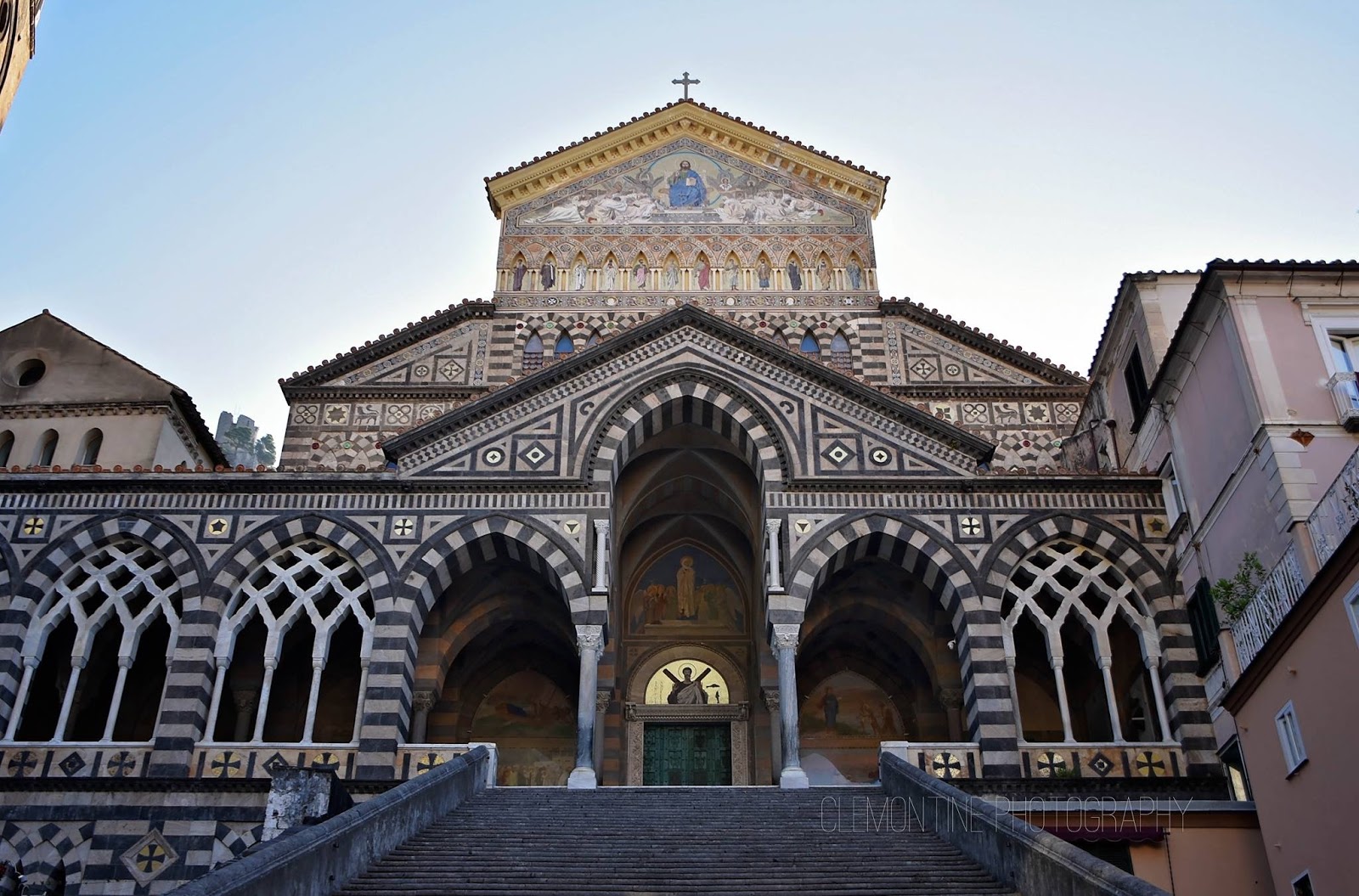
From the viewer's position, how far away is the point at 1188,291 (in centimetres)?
2391

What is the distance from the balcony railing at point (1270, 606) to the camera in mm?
17531

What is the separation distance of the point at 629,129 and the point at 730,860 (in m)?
23.7

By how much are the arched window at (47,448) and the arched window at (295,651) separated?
7.71 metres

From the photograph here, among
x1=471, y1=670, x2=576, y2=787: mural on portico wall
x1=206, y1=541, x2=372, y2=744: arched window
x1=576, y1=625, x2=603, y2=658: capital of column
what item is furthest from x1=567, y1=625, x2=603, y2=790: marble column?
x1=471, y1=670, x2=576, y2=787: mural on portico wall

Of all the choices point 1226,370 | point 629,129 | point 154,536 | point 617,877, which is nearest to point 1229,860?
point 1226,370

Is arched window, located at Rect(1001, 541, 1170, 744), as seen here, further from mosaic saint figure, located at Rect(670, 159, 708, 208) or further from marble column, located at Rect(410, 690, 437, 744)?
mosaic saint figure, located at Rect(670, 159, 708, 208)

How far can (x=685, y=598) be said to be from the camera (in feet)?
91.1

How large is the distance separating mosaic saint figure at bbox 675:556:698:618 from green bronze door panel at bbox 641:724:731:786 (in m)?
2.58

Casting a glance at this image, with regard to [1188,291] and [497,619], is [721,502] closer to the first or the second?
[497,619]

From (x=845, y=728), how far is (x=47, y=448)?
1884 cm

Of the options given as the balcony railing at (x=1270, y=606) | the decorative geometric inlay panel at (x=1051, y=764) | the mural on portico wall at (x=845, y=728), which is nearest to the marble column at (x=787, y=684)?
the decorative geometric inlay panel at (x=1051, y=764)

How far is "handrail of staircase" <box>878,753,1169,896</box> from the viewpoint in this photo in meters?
11.5

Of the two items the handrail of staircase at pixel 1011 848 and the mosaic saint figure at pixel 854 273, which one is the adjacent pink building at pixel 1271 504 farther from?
the mosaic saint figure at pixel 854 273

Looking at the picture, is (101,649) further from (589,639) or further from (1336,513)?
(1336,513)
